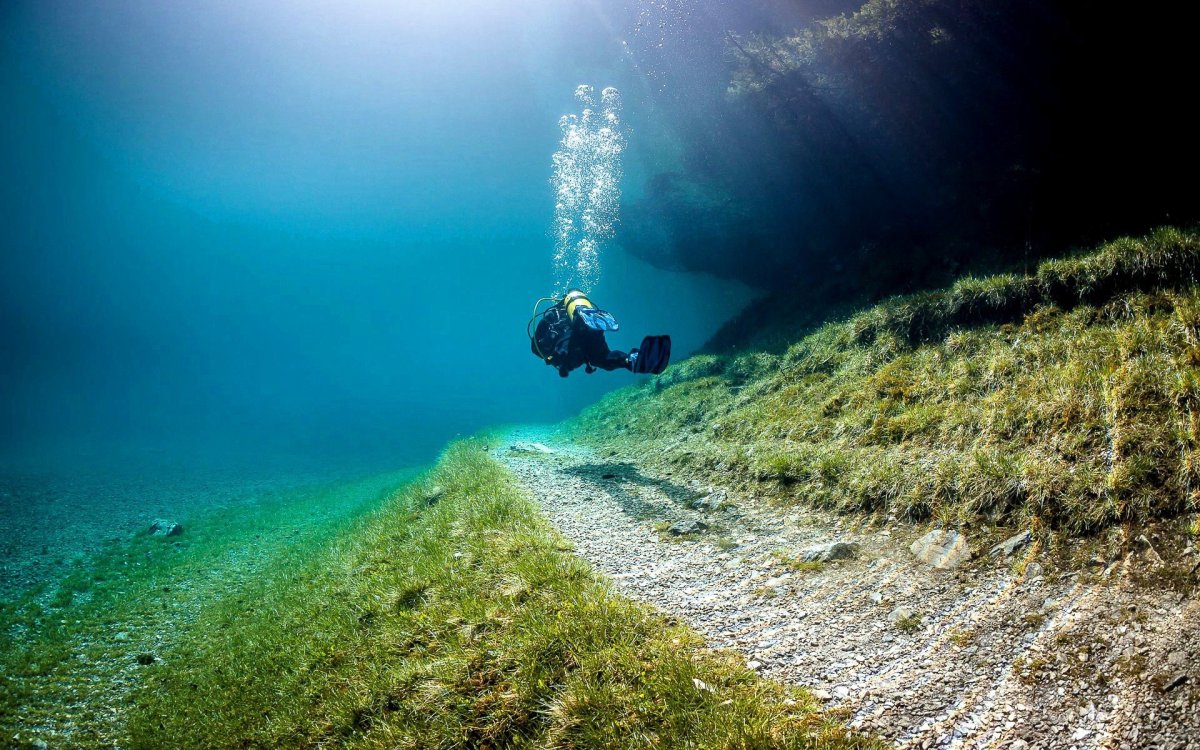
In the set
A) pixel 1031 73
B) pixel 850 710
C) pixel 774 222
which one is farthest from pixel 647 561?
pixel 774 222

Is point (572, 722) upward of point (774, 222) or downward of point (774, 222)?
downward

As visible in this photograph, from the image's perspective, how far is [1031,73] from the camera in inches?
535

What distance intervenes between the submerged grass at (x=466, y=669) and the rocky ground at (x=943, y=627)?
19.1 inches

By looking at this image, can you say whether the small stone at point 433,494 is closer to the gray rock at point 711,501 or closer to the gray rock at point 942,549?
the gray rock at point 711,501

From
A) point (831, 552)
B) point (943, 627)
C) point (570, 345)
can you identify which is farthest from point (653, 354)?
point (943, 627)

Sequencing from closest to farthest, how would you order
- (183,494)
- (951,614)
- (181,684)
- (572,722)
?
1. (572,722)
2. (951,614)
3. (181,684)
4. (183,494)

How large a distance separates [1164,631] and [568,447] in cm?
1738

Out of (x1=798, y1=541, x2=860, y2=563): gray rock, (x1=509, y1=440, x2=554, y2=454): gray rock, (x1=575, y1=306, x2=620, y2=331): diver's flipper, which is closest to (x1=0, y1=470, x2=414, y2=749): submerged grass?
(x1=509, y1=440, x2=554, y2=454): gray rock

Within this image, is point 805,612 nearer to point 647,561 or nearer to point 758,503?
point 647,561

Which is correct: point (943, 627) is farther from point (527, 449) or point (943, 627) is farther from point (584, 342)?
point (527, 449)

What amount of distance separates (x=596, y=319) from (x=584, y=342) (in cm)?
93

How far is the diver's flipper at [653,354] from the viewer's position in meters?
11.8

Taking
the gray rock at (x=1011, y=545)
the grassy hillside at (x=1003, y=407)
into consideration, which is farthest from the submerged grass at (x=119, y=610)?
the gray rock at (x=1011, y=545)

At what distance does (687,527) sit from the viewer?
719 centimetres
